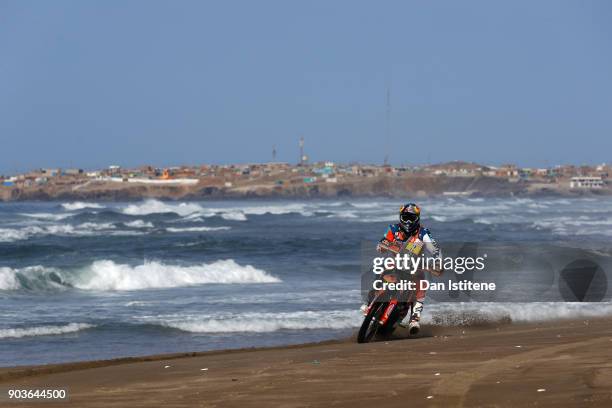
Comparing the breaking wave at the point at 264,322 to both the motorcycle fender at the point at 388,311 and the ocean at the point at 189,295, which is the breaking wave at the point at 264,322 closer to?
the ocean at the point at 189,295

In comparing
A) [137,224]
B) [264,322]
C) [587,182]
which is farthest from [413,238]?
[587,182]

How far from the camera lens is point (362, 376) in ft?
29.1

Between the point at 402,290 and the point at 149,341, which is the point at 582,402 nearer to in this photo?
the point at 402,290

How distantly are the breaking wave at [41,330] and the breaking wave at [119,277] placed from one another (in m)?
7.17

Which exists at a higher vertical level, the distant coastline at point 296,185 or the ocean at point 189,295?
the ocean at point 189,295

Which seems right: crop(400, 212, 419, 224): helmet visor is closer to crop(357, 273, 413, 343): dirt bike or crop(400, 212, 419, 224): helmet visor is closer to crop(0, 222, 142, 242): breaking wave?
crop(357, 273, 413, 343): dirt bike

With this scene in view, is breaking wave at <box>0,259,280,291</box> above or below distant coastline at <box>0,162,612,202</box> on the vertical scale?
above

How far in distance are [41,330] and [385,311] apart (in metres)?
5.28

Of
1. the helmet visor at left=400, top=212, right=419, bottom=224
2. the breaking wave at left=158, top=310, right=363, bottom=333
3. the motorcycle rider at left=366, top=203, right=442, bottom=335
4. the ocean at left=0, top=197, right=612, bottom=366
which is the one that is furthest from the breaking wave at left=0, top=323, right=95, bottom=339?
the helmet visor at left=400, top=212, right=419, bottom=224

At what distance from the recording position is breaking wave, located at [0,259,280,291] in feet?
74.6

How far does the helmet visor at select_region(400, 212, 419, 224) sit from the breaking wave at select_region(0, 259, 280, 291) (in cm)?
1231

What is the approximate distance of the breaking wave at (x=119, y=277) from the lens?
2275cm

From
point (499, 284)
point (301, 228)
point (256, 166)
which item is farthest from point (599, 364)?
point (256, 166)

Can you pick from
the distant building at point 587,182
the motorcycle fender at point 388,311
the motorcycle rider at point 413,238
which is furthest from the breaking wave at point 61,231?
the distant building at point 587,182
